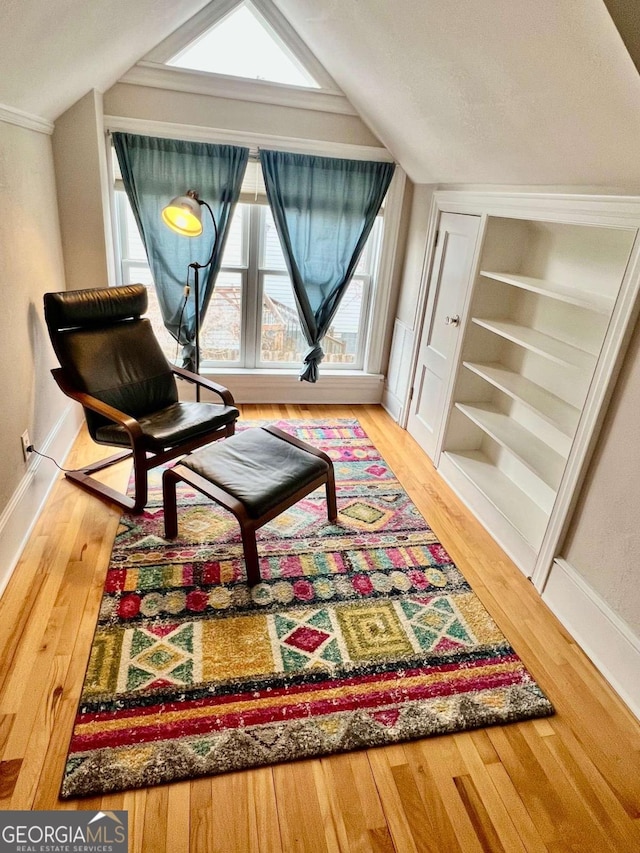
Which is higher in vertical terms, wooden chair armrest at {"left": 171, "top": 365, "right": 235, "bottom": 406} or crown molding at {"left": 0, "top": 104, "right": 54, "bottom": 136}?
crown molding at {"left": 0, "top": 104, "right": 54, "bottom": 136}

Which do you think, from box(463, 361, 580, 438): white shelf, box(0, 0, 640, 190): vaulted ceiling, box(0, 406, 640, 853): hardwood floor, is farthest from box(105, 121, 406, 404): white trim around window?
box(0, 406, 640, 853): hardwood floor

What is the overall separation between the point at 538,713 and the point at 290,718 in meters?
0.83

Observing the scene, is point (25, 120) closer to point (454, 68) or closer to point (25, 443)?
point (25, 443)

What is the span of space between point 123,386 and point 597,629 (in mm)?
2461

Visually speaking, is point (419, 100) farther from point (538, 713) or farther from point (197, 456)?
point (538, 713)

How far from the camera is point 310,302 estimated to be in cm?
367

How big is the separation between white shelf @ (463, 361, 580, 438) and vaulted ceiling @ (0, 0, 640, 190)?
0.96 metres

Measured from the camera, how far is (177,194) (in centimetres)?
323

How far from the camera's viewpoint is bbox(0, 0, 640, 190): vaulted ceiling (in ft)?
4.95

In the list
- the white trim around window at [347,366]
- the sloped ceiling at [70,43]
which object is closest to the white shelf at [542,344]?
the white trim around window at [347,366]

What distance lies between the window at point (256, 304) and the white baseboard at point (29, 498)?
1.08 metres

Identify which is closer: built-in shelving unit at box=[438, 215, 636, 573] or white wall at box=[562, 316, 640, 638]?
white wall at box=[562, 316, 640, 638]

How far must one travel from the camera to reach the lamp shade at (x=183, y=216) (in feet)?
8.72

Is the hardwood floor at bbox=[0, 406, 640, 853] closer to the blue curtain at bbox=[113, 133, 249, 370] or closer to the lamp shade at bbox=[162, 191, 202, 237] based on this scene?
the lamp shade at bbox=[162, 191, 202, 237]
